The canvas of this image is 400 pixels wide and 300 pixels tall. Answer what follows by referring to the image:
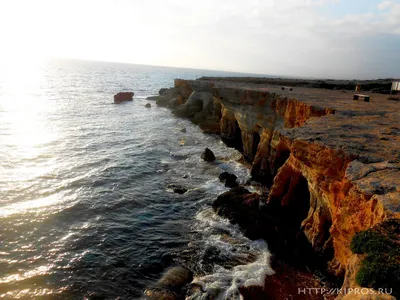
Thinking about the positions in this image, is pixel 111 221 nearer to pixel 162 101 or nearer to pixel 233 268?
pixel 233 268

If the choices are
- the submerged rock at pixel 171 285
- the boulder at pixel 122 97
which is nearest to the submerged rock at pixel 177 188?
the submerged rock at pixel 171 285

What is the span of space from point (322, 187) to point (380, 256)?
5.27 m

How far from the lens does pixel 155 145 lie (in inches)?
1319

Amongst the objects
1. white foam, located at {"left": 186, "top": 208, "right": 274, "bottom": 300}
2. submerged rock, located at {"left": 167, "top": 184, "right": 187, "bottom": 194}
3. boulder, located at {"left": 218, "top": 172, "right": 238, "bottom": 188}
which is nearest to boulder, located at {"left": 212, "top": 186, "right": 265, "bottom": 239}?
white foam, located at {"left": 186, "top": 208, "right": 274, "bottom": 300}

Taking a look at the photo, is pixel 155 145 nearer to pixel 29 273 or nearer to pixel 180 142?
pixel 180 142

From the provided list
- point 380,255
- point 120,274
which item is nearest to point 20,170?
point 120,274

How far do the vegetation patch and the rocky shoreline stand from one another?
34 mm

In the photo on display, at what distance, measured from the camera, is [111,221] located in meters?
16.7

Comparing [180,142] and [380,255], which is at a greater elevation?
[380,255]

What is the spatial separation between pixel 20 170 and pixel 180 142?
711 inches

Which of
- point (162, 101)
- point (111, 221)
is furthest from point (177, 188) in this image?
point (162, 101)

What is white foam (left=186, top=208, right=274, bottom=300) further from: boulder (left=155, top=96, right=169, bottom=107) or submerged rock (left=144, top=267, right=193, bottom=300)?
boulder (left=155, top=96, right=169, bottom=107)

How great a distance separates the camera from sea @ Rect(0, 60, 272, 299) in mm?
11914

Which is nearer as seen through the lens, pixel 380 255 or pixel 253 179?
pixel 380 255
